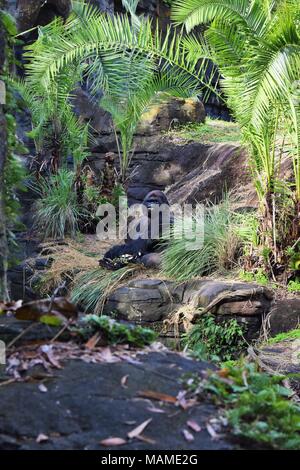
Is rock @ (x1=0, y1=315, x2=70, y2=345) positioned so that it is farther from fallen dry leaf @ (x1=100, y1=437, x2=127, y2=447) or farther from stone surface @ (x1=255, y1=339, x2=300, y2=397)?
stone surface @ (x1=255, y1=339, x2=300, y2=397)

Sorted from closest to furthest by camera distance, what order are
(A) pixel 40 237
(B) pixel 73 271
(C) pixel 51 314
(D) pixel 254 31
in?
(C) pixel 51 314 < (D) pixel 254 31 < (B) pixel 73 271 < (A) pixel 40 237

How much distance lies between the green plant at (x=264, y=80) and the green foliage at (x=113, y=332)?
15.9ft

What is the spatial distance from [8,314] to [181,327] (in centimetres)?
523

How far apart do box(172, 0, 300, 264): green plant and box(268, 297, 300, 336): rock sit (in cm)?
78

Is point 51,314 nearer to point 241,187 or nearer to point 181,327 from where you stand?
point 181,327

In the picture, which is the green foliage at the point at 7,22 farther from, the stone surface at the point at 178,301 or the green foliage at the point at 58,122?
the green foliage at the point at 58,122

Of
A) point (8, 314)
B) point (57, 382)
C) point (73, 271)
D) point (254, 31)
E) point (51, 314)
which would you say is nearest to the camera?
point (57, 382)

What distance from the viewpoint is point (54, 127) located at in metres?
14.3

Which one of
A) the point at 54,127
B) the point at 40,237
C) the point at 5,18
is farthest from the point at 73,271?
the point at 5,18

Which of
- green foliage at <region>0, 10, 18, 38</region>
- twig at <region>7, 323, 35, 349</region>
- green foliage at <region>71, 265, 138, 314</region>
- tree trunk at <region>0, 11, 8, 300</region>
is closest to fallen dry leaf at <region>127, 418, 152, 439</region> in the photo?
twig at <region>7, 323, 35, 349</region>

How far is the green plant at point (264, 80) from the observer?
7.76 metres
